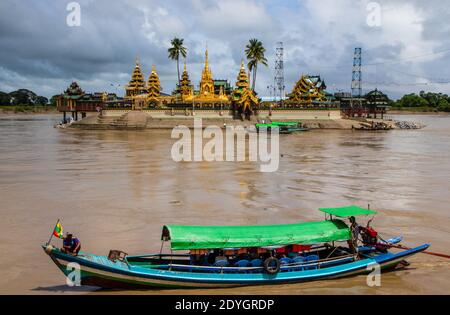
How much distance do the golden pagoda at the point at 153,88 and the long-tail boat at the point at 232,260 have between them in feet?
244

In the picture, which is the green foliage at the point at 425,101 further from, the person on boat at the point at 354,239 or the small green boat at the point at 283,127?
the person on boat at the point at 354,239

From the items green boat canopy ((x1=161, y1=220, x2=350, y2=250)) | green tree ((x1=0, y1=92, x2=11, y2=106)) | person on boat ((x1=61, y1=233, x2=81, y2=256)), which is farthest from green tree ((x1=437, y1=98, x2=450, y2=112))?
person on boat ((x1=61, y1=233, x2=81, y2=256))

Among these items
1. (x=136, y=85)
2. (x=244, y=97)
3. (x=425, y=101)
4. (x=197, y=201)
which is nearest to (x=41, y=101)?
(x=136, y=85)

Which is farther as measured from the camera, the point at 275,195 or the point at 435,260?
the point at 275,195

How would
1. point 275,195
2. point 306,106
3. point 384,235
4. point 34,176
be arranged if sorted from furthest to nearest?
1. point 306,106
2. point 34,176
3. point 275,195
4. point 384,235

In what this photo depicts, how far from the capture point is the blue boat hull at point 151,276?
10.4 meters

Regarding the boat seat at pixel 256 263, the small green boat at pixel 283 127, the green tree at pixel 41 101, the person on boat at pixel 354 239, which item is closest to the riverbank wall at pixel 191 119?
the small green boat at pixel 283 127

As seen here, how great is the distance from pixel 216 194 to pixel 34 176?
39.4 feet

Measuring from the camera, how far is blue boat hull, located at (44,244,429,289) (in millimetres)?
10383

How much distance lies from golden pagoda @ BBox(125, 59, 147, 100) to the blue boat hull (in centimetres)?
8133

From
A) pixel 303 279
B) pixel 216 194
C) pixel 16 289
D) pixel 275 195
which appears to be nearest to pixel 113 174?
pixel 216 194
